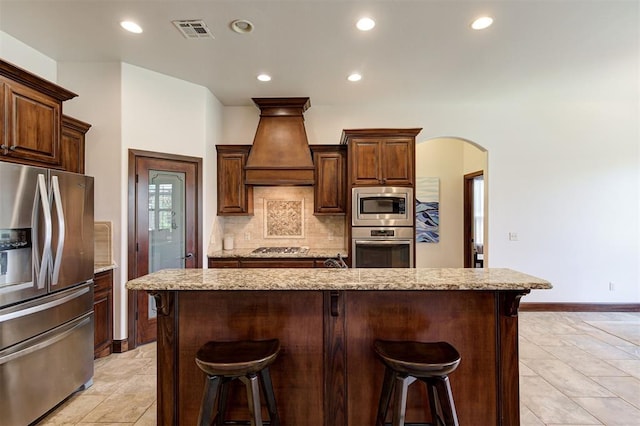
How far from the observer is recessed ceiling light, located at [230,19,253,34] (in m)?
2.68

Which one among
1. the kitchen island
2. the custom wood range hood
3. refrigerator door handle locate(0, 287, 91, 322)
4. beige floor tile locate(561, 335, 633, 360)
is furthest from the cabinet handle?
beige floor tile locate(561, 335, 633, 360)

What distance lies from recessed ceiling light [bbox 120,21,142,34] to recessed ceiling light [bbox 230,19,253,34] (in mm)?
829

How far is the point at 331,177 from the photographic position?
4.45 metres

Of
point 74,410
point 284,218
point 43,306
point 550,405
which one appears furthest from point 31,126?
point 550,405

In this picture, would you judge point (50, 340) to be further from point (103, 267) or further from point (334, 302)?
point (334, 302)

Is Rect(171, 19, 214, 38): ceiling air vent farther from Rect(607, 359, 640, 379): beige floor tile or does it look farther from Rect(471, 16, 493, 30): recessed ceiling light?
Rect(607, 359, 640, 379): beige floor tile

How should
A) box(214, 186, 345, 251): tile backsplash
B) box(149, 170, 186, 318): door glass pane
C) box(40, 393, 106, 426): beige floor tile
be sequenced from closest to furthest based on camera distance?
1. box(40, 393, 106, 426): beige floor tile
2. box(149, 170, 186, 318): door glass pane
3. box(214, 186, 345, 251): tile backsplash

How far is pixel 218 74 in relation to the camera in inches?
145

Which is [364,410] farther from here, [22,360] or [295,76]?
[295,76]

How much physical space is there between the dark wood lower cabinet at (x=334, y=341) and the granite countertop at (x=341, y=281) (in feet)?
0.37

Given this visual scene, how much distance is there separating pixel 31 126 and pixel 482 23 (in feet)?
12.0

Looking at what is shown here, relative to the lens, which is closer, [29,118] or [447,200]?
[29,118]

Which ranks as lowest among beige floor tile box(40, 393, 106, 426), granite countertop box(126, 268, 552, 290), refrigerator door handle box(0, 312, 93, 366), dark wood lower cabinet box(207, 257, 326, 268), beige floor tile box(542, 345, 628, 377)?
beige floor tile box(40, 393, 106, 426)

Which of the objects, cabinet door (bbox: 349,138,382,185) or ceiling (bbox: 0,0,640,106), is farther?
cabinet door (bbox: 349,138,382,185)
